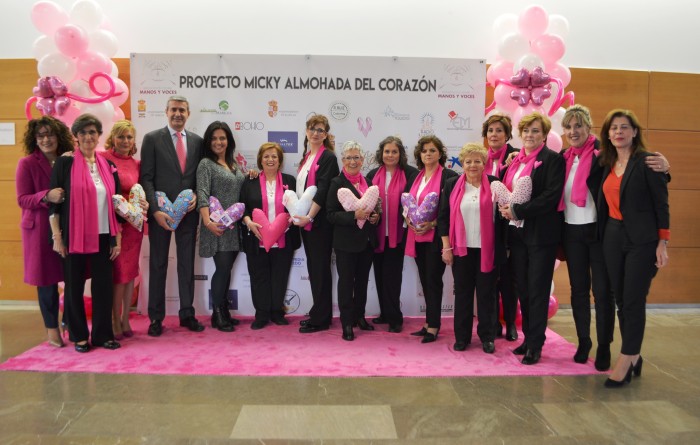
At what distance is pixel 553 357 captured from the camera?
3570 mm

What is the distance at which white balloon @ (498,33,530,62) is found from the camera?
4.32m

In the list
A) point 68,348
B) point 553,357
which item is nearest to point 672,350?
point 553,357

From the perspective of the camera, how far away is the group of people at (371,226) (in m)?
3.06

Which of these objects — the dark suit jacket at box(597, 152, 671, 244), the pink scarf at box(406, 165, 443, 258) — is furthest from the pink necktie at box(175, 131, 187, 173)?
the dark suit jacket at box(597, 152, 671, 244)

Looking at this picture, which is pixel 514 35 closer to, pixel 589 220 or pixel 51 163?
pixel 589 220

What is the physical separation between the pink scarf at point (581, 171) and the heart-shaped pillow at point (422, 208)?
33.4 inches

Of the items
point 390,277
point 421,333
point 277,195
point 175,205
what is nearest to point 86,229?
point 175,205

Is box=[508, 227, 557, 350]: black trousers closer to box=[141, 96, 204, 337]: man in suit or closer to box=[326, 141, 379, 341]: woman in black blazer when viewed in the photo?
box=[326, 141, 379, 341]: woman in black blazer

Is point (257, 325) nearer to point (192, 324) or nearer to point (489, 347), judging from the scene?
point (192, 324)

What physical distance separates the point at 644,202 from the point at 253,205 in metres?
2.71

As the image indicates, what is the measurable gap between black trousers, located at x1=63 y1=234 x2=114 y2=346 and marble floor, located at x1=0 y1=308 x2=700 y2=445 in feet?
1.49

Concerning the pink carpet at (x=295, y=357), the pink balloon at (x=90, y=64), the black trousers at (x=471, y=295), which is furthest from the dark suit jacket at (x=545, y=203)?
the pink balloon at (x=90, y=64)

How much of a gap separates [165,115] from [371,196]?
205cm

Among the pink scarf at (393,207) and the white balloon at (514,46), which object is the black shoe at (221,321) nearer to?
the pink scarf at (393,207)
